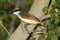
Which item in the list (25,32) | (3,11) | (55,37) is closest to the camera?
(55,37)

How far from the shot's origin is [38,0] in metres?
1.04

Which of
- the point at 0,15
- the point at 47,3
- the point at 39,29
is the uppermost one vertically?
the point at 47,3

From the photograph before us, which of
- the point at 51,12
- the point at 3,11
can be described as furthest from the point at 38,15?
the point at 3,11

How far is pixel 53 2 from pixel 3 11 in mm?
1107

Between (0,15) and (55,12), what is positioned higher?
(55,12)

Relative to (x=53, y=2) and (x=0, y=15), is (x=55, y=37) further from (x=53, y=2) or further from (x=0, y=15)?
(x=0, y=15)

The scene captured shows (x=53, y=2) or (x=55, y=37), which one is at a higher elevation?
(x=53, y=2)

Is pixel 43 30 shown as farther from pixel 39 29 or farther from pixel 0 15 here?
pixel 0 15

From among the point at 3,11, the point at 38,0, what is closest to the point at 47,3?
the point at 38,0

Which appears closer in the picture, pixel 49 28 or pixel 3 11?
pixel 49 28

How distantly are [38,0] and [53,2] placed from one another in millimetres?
103

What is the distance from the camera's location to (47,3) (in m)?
1.02

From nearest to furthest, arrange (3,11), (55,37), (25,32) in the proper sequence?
1. (55,37)
2. (25,32)
3. (3,11)

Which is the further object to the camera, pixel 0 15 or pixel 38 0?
pixel 0 15
